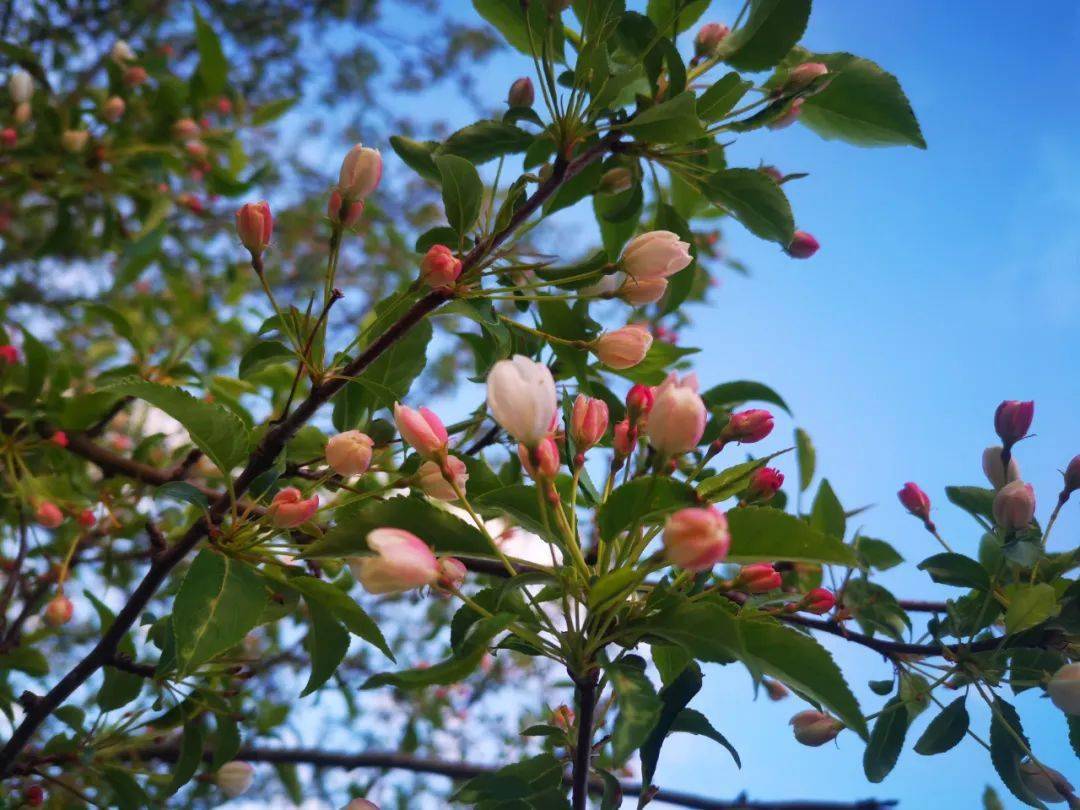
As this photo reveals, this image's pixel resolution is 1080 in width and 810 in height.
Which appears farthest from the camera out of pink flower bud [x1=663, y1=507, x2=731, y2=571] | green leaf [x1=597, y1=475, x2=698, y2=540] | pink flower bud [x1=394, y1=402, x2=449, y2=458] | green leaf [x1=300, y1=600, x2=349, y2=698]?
green leaf [x1=300, y1=600, x2=349, y2=698]

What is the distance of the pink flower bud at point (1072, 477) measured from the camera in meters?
1.06

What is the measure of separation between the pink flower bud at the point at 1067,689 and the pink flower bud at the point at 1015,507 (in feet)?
0.53

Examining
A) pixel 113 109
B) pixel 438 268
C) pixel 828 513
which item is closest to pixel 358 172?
pixel 438 268

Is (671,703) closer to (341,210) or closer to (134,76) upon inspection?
(341,210)

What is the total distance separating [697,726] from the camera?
79 cm

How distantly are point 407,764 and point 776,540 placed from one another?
1116 mm

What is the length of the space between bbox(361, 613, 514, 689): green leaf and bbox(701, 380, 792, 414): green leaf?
747 mm

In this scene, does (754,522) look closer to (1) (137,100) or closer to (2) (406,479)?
(2) (406,479)

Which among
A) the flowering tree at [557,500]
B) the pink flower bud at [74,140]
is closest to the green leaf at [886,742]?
the flowering tree at [557,500]

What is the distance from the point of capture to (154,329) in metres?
2.25

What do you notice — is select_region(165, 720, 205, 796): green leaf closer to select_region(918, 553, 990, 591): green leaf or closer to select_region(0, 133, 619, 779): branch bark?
select_region(0, 133, 619, 779): branch bark

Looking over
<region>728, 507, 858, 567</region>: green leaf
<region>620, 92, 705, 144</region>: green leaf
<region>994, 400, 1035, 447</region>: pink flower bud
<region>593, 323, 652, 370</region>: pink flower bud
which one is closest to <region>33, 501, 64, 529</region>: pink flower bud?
<region>593, 323, 652, 370</region>: pink flower bud

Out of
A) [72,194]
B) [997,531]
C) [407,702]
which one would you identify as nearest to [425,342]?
[997,531]

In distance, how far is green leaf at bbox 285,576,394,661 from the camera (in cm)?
88
